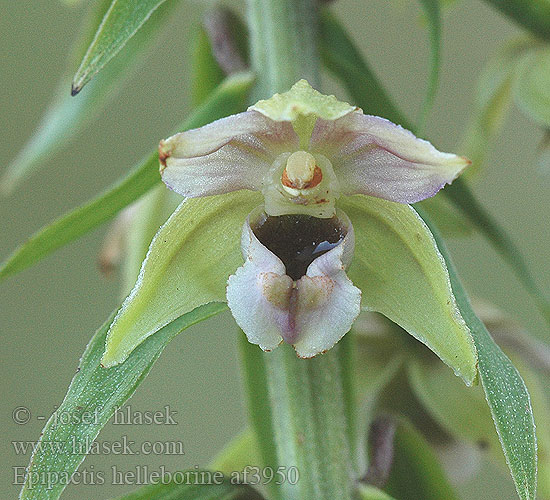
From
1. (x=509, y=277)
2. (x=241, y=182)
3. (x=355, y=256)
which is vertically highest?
(x=241, y=182)

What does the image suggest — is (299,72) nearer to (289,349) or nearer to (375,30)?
(289,349)

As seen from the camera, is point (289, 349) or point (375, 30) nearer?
point (289, 349)

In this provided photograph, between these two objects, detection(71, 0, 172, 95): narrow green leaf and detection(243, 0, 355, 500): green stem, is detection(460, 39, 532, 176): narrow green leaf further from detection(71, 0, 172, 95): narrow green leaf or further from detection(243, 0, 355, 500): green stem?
detection(71, 0, 172, 95): narrow green leaf

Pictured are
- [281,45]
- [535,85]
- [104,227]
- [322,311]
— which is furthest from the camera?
[104,227]

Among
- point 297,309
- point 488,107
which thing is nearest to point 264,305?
point 297,309

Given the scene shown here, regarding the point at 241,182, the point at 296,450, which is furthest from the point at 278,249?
the point at 296,450

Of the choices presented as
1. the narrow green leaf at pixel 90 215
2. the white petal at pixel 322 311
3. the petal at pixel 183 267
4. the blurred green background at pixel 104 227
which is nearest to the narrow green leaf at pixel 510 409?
the white petal at pixel 322 311

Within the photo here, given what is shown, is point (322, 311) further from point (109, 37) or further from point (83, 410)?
point (109, 37)
